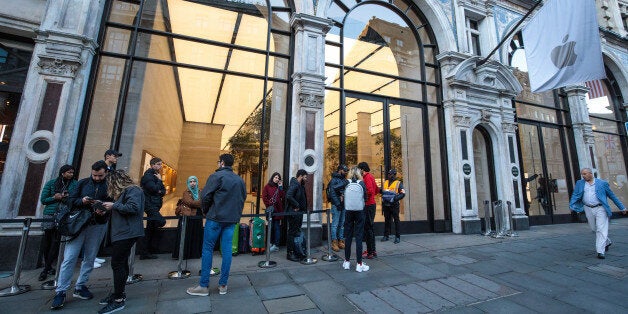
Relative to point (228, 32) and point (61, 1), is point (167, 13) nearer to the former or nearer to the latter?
point (228, 32)

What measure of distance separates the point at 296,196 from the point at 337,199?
2.87 ft

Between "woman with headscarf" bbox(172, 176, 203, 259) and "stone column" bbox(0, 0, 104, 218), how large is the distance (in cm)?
234

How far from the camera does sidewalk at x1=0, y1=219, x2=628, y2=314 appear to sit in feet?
10.5

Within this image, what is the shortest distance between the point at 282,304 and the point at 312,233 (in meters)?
3.16

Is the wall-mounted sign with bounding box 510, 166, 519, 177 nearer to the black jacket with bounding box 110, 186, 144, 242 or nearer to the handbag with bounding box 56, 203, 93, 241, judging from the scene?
the black jacket with bounding box 110, 186, 144, 242

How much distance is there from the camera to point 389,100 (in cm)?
886

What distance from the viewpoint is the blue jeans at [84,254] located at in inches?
126

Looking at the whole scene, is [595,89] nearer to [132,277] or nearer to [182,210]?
[182,210]

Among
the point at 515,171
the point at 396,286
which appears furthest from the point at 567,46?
the point at 396,286

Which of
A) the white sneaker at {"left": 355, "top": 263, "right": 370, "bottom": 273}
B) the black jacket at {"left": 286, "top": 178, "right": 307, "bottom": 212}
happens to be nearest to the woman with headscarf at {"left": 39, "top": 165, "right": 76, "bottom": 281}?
the black jacket at {"left": 286, "top": 178, "right": 307, "bottom": 212}

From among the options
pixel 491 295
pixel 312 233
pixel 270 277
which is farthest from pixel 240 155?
pixel 491 295

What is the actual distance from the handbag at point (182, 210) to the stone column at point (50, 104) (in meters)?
2.23

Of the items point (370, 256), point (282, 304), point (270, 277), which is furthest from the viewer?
point (370, 256)

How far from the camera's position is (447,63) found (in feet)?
30.9
